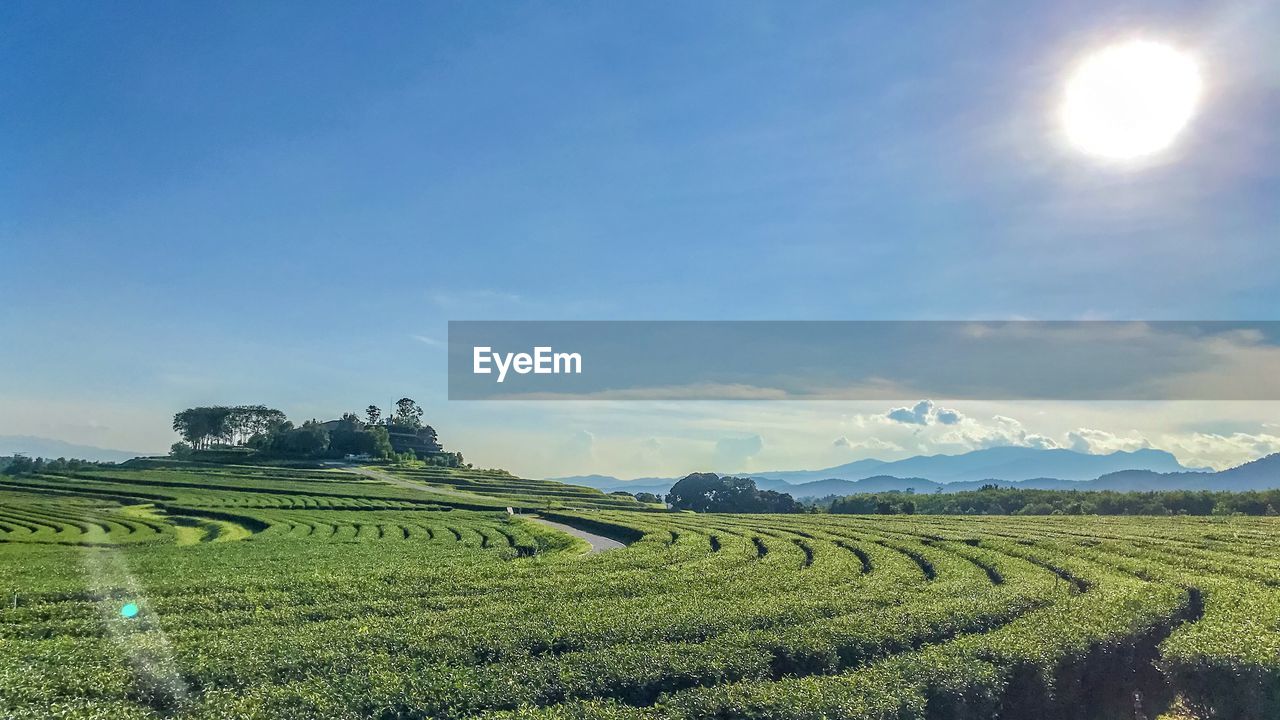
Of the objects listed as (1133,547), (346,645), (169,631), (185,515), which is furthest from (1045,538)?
(185,515)

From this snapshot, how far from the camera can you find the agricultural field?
42.7ft

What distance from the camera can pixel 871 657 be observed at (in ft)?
53.3

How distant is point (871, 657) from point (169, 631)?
17.9 m

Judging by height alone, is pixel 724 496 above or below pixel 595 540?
below

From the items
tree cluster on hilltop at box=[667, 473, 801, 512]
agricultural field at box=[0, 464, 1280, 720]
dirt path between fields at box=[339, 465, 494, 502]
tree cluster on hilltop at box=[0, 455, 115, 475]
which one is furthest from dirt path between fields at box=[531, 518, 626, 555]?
tree cluster on hilltop at box=[0, 455, 115, 475]

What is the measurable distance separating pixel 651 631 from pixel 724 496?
4115 inches

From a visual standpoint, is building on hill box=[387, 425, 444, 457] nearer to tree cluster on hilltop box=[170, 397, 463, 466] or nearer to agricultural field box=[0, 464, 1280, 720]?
tree cluster on hilltop box=[170, 397, 463, 466]

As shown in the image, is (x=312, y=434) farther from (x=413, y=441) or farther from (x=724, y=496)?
(x=724, y=496)

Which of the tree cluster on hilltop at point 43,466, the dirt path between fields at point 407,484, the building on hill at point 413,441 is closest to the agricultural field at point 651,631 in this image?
the dirt path between fields at point 407,484

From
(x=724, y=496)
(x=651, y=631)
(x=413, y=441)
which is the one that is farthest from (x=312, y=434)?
(x=651, y=631)

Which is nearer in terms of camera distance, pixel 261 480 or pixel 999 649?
pixel 999 649

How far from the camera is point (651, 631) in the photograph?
17.5m

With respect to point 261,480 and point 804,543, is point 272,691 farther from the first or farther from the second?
point 261,480

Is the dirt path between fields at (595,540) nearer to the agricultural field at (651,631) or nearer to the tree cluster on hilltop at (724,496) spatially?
the agricultural field at (651,631)
